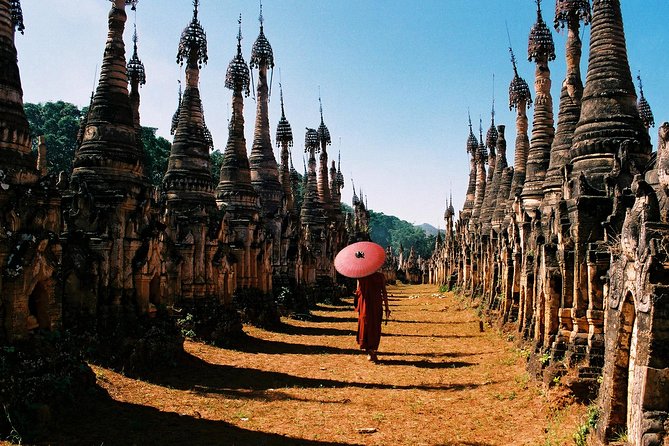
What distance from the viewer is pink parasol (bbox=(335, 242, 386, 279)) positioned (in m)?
14.7

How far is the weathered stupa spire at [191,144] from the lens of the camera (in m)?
21.0

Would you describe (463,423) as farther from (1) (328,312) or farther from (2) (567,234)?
(1) (328,312)

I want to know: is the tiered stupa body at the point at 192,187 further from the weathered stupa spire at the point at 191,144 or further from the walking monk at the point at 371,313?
the walking monk at the point at 371,313

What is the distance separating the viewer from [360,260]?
14.9 meters

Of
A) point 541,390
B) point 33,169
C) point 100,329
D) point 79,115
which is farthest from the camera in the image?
point 79,115

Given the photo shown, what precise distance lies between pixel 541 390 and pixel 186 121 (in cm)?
1627

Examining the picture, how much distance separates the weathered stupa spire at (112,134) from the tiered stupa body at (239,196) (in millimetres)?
5414

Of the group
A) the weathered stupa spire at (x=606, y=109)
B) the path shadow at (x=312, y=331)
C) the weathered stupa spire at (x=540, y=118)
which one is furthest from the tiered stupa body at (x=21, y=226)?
the weathered stupa spire at (x=540, y=118)

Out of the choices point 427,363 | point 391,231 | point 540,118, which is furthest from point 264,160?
point 391,231

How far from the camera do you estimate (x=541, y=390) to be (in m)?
10.8

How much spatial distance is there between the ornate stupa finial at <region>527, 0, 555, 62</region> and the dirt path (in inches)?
513

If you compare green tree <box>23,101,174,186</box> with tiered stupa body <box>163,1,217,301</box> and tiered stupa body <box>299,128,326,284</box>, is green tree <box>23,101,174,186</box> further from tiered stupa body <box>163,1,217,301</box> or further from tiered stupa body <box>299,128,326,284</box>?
tiered stupa body <box>163,1,217,301</box>

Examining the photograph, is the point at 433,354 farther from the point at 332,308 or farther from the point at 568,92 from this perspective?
the point at 332,308

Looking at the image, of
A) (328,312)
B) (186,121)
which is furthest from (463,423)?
(328,312)
